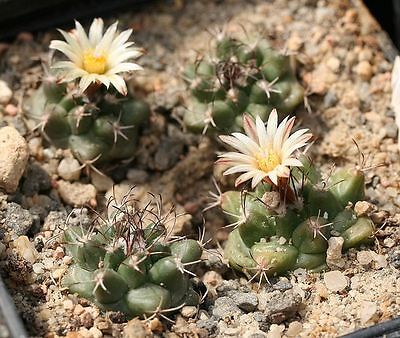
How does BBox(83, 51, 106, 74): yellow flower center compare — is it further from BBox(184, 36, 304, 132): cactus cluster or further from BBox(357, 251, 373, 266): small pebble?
BBox(357, 251, 373, 266): small pebble

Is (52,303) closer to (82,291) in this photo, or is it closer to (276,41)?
(82,291)

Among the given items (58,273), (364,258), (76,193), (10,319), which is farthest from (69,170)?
(364,258)

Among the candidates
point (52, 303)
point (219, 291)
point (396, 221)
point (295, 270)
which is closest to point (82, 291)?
point (52, 303)

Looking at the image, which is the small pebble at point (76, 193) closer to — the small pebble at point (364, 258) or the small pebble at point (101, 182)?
the small pebble at point (101, 182)

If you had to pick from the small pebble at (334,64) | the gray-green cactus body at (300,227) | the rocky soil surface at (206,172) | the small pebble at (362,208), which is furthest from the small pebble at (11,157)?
the small pebble at (334,64)

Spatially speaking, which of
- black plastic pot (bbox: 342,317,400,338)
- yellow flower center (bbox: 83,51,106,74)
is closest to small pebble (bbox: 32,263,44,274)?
yellow flower center (bbox: 83,51,106,74)

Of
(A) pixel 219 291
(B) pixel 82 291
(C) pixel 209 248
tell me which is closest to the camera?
(B) pixel 82 291

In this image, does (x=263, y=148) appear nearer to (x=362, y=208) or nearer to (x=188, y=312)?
(x=362, y=208)

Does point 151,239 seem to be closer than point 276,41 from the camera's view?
Yes
